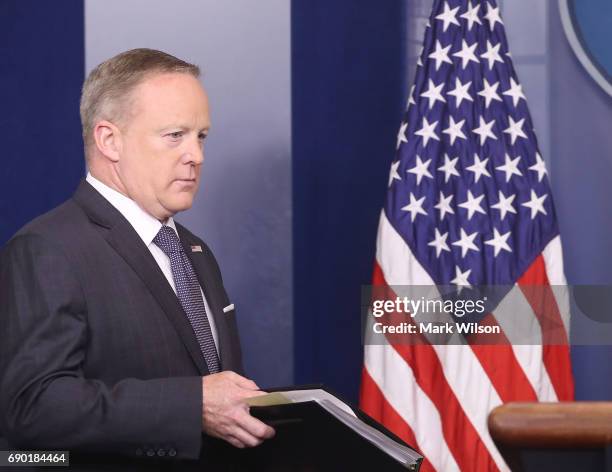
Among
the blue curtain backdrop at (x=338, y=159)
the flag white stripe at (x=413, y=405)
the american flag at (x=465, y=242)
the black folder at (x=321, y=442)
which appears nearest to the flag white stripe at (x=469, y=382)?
the american flag at (x=465, y=242)

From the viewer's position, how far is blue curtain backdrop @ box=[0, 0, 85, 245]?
3.08 meters

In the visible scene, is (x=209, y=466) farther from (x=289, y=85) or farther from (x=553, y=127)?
(x=553, y=127)

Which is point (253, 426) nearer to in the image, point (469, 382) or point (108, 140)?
point (108, 140)

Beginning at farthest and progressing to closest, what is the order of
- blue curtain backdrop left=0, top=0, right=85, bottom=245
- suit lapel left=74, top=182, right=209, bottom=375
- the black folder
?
blue curtain backdrop left=0, top=0, right=85, bottom=245 → suit lapel left=74, top=182, right=209, bottom=375 → the black folder

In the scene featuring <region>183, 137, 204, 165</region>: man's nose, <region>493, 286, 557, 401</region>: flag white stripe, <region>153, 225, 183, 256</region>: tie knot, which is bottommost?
<region>493, 286, 557, 401</region>: flag white stripe

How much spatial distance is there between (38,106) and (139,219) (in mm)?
1449

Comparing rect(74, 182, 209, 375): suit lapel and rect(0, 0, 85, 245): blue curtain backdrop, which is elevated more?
rect(0, 0, 85, 245): blue curtain backdrop

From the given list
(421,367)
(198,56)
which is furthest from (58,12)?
(421,367)

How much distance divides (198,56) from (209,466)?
1649 mm

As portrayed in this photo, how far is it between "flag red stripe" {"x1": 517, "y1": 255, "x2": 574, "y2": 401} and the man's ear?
159 cm

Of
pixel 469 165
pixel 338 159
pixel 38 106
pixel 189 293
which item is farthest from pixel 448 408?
pixel 38 106

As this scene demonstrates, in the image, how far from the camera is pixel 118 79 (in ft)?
5.96

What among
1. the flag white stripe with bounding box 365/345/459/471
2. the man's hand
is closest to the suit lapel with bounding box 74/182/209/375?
the man's hand

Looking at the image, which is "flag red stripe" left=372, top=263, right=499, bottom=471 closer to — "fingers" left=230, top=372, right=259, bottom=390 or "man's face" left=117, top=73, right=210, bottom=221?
"man's face" left=117, top=73, right=210, bottom=221
